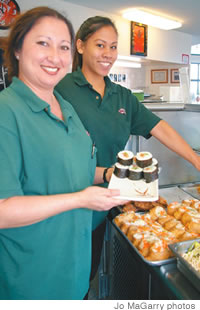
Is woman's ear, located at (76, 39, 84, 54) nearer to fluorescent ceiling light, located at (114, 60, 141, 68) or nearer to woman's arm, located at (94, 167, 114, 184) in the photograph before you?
woman's arm, located at (94, 167, 114, 184)

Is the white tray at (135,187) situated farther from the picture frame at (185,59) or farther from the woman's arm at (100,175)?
the picture frame at (185,59)

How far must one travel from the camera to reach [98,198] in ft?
3.04

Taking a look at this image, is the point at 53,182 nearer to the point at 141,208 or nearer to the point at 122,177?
the point at 122,177

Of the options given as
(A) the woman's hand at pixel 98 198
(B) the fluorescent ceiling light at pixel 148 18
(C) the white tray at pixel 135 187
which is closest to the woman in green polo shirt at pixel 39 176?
(A) the woman's hand at pixel 98 198

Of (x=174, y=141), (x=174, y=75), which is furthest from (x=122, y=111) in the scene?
(x=174, y=75)

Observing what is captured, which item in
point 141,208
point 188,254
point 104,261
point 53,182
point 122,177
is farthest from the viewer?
→ point 104,261

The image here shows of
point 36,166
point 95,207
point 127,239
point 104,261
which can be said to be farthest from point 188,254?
point 104,261

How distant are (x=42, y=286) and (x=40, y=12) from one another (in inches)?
39.7

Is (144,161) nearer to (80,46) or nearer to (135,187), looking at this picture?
(135,187)

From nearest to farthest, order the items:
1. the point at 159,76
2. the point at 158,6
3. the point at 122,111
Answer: the point at 122,111 → the point at 158,6 → the point at 159,76

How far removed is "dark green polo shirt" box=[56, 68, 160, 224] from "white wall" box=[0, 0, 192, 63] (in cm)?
290

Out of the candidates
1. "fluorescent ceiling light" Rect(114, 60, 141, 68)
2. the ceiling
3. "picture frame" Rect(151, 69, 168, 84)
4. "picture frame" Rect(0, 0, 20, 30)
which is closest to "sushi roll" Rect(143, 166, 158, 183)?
"picture frame" Rect(0, 0, 20, 30)

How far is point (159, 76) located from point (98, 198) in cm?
606

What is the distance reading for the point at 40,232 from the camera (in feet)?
3.08
